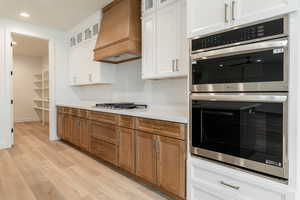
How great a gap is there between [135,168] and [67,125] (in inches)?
92.1

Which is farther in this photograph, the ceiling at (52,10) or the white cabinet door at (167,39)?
the ceiling at (52,10)

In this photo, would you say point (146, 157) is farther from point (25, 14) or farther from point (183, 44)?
point (25, 14)

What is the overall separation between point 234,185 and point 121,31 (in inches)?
95.2

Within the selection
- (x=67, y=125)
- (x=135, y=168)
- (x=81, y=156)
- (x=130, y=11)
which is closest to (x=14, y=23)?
(x=67, y=125)

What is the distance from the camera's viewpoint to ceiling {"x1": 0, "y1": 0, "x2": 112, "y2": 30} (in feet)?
10.7

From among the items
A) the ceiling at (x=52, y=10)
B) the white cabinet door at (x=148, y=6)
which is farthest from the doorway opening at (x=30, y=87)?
the white cabinet door at (x=148, y=6)

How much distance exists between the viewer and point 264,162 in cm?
129

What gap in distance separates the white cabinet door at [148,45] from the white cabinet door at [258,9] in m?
1.32

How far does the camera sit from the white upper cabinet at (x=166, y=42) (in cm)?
220

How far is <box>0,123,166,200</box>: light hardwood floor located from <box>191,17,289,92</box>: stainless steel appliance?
4.75ft

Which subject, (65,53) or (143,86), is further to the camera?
(65,53)

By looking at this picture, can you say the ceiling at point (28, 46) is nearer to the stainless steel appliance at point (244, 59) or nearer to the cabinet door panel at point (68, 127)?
the cabinet door panel at point (68, 127)

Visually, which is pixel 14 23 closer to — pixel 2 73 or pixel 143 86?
pixel 2 73

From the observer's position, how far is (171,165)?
1.93m
